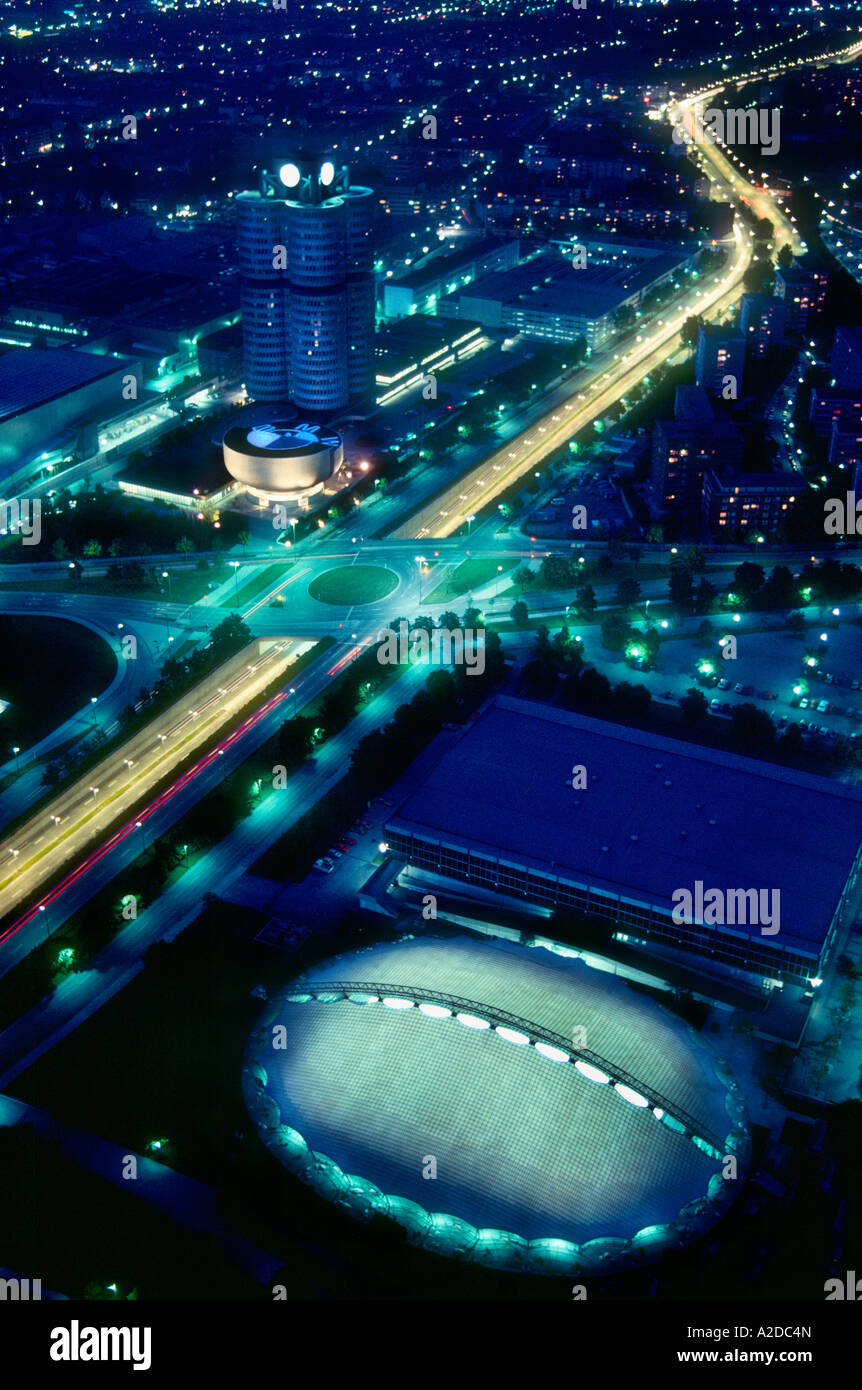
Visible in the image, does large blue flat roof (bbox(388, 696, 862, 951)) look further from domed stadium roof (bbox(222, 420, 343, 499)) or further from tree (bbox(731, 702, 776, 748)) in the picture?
domed stadium roof (bbox(222, 420, 343, 499))

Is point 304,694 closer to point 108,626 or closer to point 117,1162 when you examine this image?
point 108,626

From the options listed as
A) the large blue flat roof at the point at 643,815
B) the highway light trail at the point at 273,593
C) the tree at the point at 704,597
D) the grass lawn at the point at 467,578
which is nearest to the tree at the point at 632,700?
the large blue flat roof at the point at 643,815

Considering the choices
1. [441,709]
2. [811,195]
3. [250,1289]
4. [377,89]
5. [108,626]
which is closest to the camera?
[250,1289]

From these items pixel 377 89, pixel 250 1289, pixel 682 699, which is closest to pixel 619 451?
pixel 682 699

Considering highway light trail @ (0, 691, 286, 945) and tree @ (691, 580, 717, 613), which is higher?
tree @ (691, 580, 717, 613)

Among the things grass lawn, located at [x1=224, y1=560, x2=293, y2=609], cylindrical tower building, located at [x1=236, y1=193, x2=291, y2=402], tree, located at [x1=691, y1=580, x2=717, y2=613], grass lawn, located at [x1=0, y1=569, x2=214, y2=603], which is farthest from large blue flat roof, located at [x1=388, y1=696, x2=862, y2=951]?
cylindrical tower building, located at [x1=236, y1=193, x2=291, y2=402]

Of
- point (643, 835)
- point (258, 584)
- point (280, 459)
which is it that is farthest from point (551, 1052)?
point (280, 459)

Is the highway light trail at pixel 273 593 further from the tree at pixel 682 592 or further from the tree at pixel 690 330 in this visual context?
the tree at pixel 690 330
